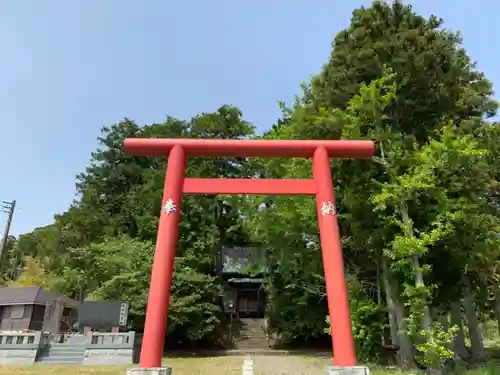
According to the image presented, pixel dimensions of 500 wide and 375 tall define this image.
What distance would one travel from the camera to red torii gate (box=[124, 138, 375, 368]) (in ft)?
25.2

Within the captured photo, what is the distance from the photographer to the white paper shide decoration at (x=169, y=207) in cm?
885

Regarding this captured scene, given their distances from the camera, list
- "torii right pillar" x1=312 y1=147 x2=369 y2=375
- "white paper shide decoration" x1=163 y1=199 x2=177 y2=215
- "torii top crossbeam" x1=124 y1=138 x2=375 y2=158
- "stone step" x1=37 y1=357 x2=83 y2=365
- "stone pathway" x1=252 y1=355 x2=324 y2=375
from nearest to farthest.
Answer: "torii right pillar" x1=312 y1=147 x2=369 y2=375 < "white paper shide decoration" x1=163 y1=199 x2=177 y2=215 < "torii top crossbeam" x1=124 y1=138 x2=375 y2=158 < "stone pathway" x1=252 y1=355 x2=324 y2=375 < "stone step" x1=37 y1=357 x2=83 y2=365

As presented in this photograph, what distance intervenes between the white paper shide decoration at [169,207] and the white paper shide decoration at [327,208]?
11.5 feet

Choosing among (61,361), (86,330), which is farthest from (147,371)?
(86,330)

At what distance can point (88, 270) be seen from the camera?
2284 cm

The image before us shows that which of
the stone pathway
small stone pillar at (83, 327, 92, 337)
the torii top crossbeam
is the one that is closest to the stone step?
small stone pillar at (83, 327, 92, 337)

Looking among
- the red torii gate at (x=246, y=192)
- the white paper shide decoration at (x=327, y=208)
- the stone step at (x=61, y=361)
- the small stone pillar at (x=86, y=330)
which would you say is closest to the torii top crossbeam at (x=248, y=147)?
the red torii gate at (x=246, y=192)

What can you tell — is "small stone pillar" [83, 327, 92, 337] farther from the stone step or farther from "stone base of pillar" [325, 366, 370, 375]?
"stone base of pillar" [325, 366, 370, 375]

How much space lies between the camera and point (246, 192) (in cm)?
900

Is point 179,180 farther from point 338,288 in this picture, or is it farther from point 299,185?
point 338,288

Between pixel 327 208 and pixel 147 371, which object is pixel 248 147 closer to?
pixel 327 208

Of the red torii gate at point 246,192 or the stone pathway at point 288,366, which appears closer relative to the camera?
the red torii gate at point 246,192

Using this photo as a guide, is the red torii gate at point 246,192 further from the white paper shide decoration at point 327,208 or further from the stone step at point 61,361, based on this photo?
the stone step at point 61,361

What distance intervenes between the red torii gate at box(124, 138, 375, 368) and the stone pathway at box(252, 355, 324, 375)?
21.2 ft
